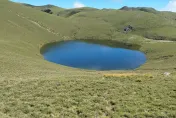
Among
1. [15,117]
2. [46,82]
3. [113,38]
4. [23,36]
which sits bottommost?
[15,117]

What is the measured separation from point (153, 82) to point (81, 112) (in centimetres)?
1044

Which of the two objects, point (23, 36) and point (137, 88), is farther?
point (23, 36)

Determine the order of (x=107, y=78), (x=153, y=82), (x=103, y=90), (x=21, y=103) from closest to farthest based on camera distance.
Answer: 1. (x=21, y=103)
2. (x=103, y=90)
3. (x=153, y=82)
4. (x=107, y=78)

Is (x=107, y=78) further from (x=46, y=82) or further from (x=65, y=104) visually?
(x=65, y=104)

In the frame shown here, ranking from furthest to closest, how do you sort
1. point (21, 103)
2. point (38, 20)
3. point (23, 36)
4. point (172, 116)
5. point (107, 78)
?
point (38, 20) → point (23, 36) → point (107, 78) → point (21, 103) → point (172, 116)

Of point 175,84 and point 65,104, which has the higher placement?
point 175,84

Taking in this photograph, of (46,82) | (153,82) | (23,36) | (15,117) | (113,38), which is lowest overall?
(15,117)

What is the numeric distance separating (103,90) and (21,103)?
24.3 ft

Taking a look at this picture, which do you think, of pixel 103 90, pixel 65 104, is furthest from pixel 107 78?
pixel 65 104

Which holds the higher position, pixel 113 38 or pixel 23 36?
pixel 113 38

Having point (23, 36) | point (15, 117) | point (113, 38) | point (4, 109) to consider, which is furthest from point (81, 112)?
point (113, 38)

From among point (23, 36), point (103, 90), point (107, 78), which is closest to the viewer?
point (103, 90)

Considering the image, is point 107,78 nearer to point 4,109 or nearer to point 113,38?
point 4,109

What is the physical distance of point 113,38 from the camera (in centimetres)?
16638
